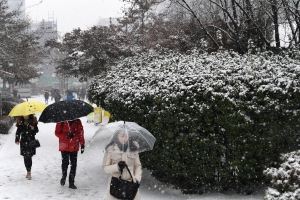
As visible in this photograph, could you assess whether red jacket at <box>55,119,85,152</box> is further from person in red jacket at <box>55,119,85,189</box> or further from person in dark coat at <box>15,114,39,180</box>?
person in dark coat at <box>15,114,39,180</box>

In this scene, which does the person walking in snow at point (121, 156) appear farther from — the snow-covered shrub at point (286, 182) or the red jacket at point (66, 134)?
the red jacket at point (66, 134)

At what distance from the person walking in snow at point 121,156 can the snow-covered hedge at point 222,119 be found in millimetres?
1370

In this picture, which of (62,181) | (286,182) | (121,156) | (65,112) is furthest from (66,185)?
(286,182)

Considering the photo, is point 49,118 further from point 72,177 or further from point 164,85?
point 164,85

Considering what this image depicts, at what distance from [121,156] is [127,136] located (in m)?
0.29

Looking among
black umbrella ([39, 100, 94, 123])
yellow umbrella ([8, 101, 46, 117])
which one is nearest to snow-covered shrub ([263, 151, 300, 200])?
black umbrella ([39, 100, 94, 123])

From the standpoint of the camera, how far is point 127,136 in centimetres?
488

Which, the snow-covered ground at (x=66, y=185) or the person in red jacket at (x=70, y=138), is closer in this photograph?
the snow-covered ground at (x=66, y=185)

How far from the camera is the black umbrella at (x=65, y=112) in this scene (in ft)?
22.6

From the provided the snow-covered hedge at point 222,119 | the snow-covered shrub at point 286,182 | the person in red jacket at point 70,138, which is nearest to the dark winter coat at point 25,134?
the person in red jacket at point 70,138

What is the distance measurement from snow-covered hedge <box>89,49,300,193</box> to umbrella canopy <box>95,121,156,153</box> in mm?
1163

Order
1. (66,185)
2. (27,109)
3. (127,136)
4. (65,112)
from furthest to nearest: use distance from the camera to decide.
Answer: (27,109), (66,185), (65,112), (127,136)

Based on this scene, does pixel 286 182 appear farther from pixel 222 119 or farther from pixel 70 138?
pixel 70 138

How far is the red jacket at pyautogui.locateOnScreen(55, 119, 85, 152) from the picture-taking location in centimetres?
721
